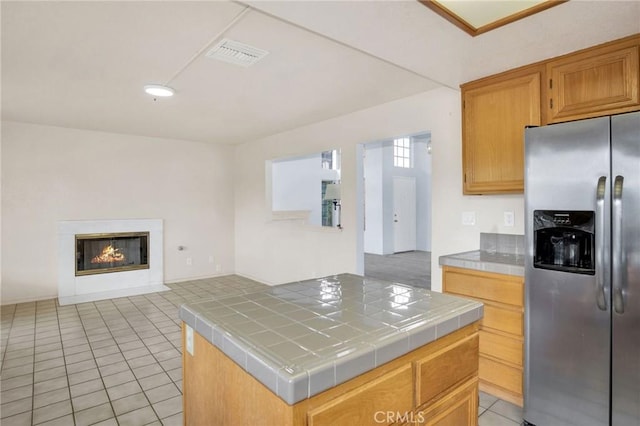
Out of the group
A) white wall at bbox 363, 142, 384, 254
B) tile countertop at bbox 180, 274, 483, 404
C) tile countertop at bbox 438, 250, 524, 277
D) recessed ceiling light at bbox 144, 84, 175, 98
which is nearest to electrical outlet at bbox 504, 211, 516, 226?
tile countertop at bbox 438, 250, 524, 277

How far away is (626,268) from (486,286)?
0.80 meters

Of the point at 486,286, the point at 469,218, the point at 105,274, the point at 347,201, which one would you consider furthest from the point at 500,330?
the point at 105,274

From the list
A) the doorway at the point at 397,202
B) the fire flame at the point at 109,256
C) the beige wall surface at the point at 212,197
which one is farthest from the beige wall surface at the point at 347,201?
the doorway at the point at 397,202

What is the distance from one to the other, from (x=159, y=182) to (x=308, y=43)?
4410 mm

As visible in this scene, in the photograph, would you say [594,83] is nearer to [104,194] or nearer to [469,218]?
[469,218]

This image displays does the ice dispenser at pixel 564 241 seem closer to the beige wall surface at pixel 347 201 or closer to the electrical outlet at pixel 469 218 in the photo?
the beige wall surface at pixel 347 201

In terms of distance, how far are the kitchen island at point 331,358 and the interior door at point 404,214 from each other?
7741 mm

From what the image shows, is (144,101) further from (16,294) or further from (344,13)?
(16,294)

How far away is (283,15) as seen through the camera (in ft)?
5.85

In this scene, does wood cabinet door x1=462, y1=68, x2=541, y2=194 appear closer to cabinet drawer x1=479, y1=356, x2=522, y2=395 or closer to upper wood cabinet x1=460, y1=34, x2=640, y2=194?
upper wood cabinet x1=460, y1=34, x2=640, y2=194

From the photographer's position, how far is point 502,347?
235cm

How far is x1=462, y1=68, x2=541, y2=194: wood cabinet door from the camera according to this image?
8.19 feet

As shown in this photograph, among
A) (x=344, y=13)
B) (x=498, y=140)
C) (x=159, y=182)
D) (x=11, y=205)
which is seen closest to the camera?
(x=344, y=13)

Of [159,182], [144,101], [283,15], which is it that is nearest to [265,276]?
[159,182]
